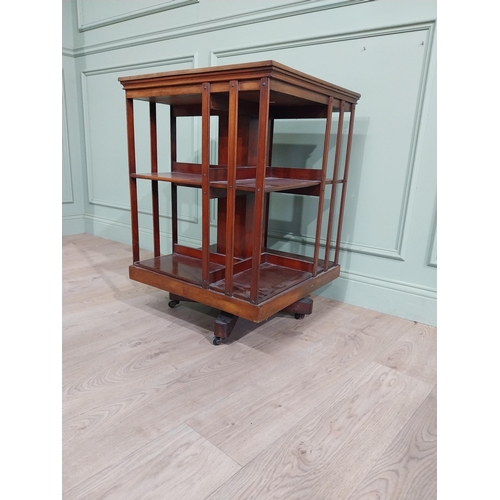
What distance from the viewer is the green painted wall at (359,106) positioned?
1.33 m

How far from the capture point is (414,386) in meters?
1.02

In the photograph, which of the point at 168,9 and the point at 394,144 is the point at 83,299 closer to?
the point at 394,144

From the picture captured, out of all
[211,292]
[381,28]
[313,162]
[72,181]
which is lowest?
[211,292]

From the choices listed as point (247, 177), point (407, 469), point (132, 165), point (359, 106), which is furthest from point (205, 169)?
point (407, 469)

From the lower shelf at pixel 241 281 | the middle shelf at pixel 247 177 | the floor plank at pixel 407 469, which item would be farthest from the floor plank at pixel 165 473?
the middle shelf at pixel 247 177

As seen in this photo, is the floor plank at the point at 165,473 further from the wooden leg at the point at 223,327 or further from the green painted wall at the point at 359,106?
the green painted wall at the point at 359,106

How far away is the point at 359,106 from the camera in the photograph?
1.45 metres

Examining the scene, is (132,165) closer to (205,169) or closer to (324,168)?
(205,169)

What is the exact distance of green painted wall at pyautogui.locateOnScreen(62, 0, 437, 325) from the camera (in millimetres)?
1332

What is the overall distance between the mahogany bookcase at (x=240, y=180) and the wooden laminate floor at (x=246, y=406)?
0.13 meters

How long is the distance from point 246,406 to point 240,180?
690 mm

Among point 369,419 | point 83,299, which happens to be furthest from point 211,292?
point 83,299

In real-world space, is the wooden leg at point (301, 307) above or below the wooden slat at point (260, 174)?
below
